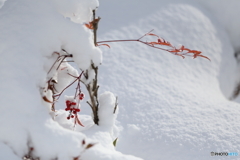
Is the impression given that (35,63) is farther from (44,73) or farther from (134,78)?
(134,78)

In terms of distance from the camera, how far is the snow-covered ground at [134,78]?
0.64 meters

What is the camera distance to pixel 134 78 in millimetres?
1608

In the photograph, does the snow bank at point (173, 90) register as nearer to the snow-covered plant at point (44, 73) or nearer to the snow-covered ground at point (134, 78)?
the snow-covered ground at point (134, 78)

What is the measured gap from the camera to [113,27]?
187cm

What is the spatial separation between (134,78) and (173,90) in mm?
226

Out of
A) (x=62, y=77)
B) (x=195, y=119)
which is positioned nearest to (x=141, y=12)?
(x=195, y=119)

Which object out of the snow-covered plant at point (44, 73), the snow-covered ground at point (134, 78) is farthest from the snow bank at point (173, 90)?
the snow-covered plant at point (44, 73)

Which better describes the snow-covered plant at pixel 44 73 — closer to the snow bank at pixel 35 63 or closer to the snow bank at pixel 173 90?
the snow bank at pixel 35 63

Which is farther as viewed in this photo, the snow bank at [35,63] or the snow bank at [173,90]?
the snow bank at [173,90]

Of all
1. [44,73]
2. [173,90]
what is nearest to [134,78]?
[173,90]

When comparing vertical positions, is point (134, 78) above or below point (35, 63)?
above

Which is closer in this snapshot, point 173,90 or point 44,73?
point 44,73

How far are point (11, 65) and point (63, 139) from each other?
0.22 meters

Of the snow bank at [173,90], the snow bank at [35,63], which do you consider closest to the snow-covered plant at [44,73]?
the snow bank at [35,63]
